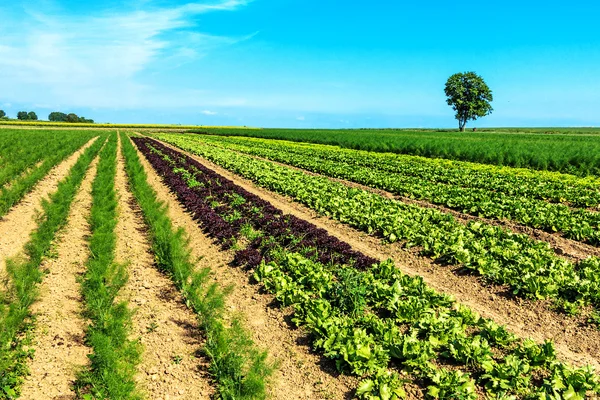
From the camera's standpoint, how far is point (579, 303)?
20.9 ft

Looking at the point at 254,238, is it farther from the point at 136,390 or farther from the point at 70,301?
the point at 136,390

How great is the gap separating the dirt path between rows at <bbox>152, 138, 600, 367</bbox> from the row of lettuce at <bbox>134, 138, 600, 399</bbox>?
60cm

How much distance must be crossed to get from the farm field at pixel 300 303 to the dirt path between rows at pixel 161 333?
0.03 metres

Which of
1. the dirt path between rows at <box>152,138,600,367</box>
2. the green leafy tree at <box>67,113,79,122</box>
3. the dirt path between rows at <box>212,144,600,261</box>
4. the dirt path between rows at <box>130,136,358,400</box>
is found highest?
the green leafy tree at <box>67,113,79,122</box>

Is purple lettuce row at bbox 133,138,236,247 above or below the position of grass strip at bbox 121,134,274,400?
above

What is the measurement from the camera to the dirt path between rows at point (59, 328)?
456 cm

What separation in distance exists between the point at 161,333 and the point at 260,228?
5.02 m

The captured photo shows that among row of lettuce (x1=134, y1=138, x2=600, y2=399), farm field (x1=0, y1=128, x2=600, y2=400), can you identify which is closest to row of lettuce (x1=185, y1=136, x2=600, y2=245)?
farm field (x1=0, y1=128, x2=600, y2=400)

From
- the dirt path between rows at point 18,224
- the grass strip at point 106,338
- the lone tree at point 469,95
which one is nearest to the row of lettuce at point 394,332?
the grass strip at point 106,338

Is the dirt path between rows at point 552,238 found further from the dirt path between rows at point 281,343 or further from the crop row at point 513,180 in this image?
the dirt path between rows at point 281,343

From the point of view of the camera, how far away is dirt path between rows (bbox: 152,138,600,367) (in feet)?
18.1

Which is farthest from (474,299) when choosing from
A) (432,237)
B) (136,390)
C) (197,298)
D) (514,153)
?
(514,153)

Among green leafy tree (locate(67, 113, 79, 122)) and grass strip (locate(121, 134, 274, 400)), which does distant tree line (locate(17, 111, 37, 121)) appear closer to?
green leafy tree (locate(67, 113, 79, 122))

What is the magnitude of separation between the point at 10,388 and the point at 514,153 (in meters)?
25.7
